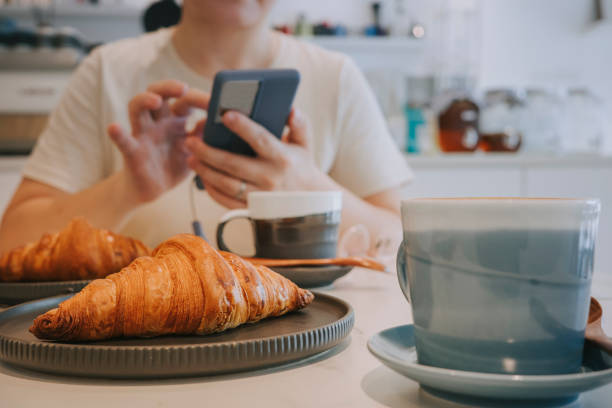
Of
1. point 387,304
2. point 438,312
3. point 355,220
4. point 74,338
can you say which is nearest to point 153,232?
point 355,220

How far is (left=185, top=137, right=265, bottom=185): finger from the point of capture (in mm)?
853

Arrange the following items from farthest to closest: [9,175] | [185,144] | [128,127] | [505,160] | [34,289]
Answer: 1. [505,160]
2. [9,175]
3. [128,127]
4. [185,144]
5. [34,289]

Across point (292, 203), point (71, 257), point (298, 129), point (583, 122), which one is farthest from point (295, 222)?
point (583, 122)

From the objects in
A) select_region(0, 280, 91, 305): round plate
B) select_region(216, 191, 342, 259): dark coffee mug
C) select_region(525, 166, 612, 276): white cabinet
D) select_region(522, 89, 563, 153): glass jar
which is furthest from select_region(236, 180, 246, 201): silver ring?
select_region(522, 89, 563, 153): glass jar

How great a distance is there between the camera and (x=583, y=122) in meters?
2.69

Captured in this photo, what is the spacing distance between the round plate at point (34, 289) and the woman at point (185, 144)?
13.6 inches

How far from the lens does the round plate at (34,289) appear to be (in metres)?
0.53

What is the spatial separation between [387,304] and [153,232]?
2.51ft

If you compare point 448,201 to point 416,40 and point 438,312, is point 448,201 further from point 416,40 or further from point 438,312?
point 416,40

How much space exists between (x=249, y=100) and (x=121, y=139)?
0.74 feet

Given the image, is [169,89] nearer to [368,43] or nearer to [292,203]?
[292,203]

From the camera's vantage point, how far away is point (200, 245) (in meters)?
0.38

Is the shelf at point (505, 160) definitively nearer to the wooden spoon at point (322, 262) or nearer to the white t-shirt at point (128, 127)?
the white t-shirt at point (128, 127)

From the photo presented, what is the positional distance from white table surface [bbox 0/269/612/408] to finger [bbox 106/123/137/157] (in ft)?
1.87
